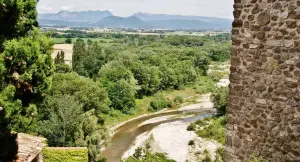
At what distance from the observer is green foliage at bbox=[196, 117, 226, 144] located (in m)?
38.6

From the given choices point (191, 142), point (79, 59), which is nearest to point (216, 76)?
point (79, 59)

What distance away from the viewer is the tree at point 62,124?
27547mm

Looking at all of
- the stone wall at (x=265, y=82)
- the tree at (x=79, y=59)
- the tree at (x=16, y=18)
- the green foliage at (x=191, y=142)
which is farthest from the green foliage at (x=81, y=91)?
the stone wall at (x=265, y=82)

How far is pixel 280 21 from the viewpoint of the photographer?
196 inches

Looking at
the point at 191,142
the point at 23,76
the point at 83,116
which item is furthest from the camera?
the point at 191,142

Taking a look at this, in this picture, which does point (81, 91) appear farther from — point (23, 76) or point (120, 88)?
point (23, 76)

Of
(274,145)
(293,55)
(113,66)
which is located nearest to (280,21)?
(293,55)

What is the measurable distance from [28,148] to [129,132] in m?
28.3

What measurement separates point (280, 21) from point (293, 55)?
53 cm

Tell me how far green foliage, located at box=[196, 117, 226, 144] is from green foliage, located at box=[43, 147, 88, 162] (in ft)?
64.3

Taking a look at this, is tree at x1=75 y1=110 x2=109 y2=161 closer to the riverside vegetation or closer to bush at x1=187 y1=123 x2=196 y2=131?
the riverside vegetation

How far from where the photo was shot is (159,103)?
54750 millimetres

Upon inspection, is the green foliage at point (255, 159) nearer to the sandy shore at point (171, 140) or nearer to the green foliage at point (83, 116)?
the green foliage at point (83, 116)

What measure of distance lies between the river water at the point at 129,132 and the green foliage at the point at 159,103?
6.75ft
